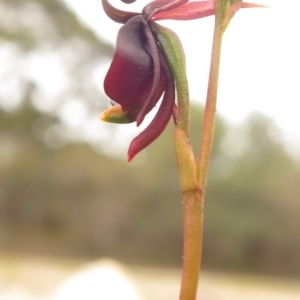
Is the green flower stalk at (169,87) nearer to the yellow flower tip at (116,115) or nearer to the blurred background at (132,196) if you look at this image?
the yellow flower tip at (116,115)

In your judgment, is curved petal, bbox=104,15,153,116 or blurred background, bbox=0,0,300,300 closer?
curved petal, bbox=104,15,153,116

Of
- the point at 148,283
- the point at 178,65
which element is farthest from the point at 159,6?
the point at 148,283

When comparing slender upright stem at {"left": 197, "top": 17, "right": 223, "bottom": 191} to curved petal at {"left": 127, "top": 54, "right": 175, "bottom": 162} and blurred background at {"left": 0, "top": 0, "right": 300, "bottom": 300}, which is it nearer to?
curved petal at {"left": 127, "top": 54, "right": 175, "bottom": 162}

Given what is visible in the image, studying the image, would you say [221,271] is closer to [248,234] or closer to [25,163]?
[248,234]

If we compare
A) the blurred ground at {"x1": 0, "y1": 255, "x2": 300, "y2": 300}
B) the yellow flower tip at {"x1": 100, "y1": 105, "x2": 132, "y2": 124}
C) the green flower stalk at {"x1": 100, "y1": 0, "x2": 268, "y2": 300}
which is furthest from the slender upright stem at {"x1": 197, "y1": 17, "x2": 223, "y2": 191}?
the blurred ground at {"x1": 0, "y1": 255, "x2": 300, "y2": 300}

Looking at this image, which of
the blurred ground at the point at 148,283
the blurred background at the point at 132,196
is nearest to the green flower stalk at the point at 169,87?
the blurred ground at the point at 148,283

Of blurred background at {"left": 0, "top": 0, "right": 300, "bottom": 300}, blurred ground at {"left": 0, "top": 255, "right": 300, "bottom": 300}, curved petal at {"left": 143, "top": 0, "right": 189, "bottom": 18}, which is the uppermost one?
blurred background at {"left": 0, "top": 0, "right": 300, "bottom": 300}
